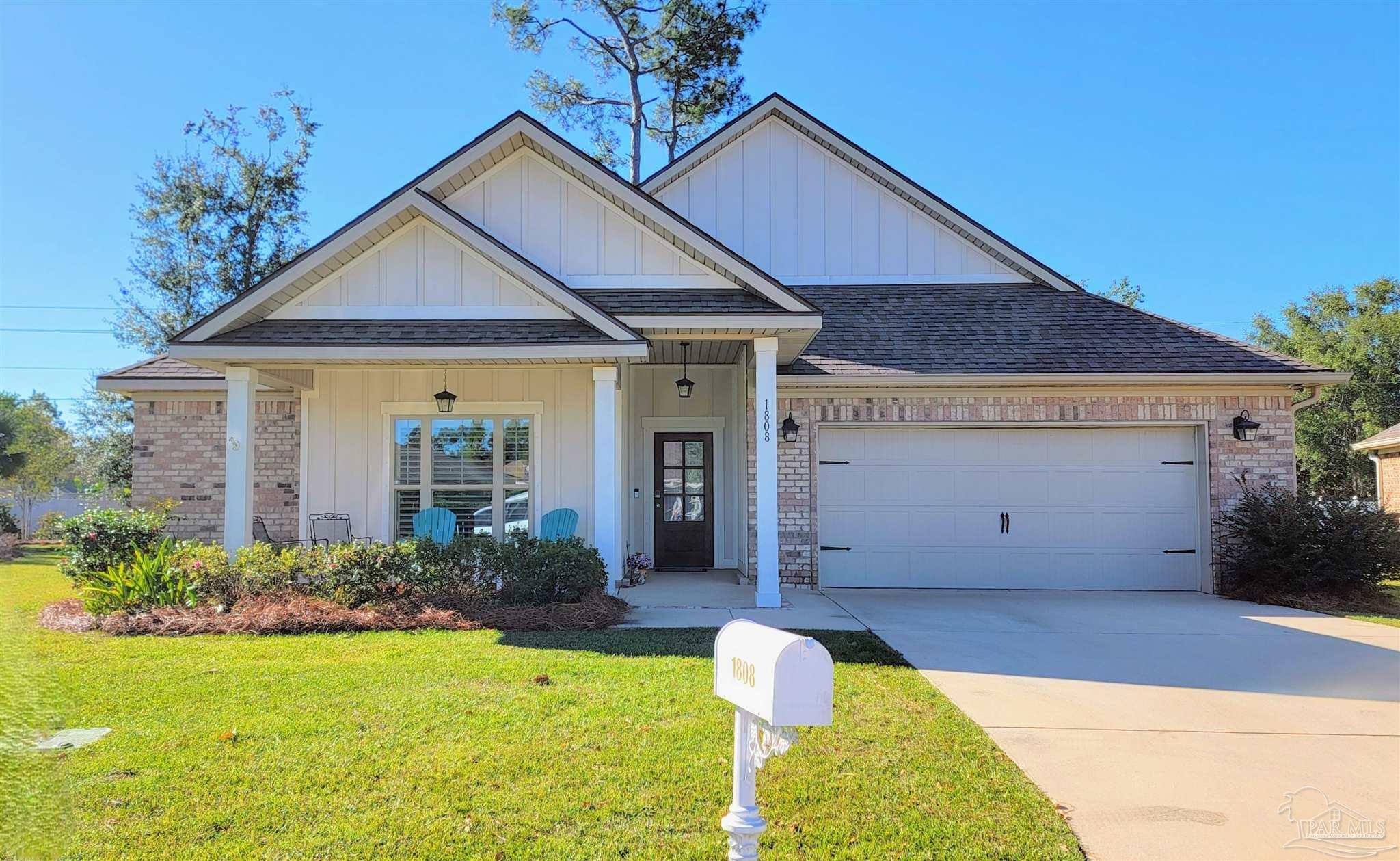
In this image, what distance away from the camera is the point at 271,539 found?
35.8 feet

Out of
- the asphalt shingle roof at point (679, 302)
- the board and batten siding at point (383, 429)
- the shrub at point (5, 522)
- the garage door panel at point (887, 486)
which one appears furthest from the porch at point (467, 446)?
the shrub at point (5, 522)

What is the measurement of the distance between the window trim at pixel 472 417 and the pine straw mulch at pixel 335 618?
2321 millimetres

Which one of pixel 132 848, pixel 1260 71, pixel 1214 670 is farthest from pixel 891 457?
pixel 132 848

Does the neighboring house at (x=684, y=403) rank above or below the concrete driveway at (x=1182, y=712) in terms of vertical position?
above

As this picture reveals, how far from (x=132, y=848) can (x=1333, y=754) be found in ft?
18.7

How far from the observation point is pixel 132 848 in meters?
3.17

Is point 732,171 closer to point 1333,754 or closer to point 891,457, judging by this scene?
point 891,457

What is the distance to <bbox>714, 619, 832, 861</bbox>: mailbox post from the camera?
213 centimetres

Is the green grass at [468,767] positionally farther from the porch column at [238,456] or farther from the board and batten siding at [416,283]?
the board and batten siding at [416,283]

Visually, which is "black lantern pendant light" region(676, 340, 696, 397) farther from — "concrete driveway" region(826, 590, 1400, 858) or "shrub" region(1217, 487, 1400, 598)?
"shrub" region(1217, 487, 1400, 598)

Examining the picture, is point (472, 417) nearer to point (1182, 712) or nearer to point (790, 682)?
point (1182, 712)

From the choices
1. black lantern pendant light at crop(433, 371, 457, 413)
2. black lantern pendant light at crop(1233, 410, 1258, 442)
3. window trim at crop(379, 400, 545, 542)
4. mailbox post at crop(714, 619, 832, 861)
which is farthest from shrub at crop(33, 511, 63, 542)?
black lantern pendant light at crop(1233, 410, 1258, 442)

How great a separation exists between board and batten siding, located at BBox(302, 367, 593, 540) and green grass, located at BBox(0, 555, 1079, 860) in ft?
13.5

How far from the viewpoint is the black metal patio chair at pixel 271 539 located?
10.1 meters
